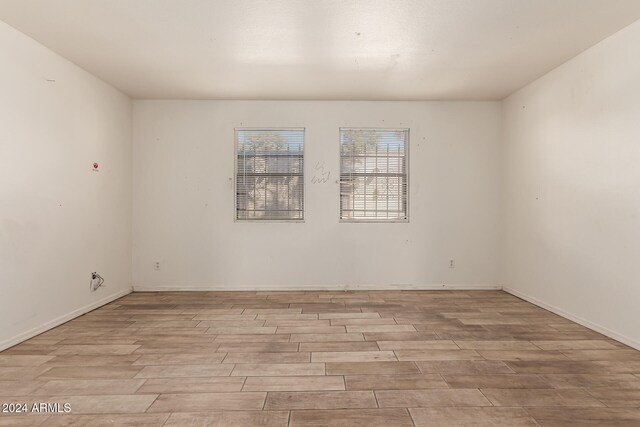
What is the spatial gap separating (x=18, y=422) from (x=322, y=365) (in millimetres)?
1663

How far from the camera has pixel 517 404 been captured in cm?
192

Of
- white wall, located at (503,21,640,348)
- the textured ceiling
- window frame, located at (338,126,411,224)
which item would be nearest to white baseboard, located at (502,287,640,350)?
white wall, located at (503,21,640,348)

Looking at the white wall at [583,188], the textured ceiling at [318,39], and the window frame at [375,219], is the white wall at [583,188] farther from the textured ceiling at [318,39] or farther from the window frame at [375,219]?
the window frame at [375,219]

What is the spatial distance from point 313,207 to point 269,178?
0.72 metres

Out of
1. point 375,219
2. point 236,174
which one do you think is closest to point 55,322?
point 236,174

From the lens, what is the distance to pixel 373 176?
4.86m

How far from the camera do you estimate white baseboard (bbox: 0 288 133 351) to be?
280 cm

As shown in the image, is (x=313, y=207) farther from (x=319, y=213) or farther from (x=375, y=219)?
(x=375, y=219)

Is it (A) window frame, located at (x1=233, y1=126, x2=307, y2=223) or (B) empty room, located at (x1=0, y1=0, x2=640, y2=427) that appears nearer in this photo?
(B) empty room, located at (x1=0, y1=0, x2=640, y2=427)

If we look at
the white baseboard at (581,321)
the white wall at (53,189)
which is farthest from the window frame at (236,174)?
the white baseboard at (581,321)

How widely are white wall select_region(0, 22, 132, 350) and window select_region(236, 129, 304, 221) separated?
1.53 meters

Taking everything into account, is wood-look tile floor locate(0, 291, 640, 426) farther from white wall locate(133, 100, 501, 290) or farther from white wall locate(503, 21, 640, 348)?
white wall locate(133, 100, 501, 290)

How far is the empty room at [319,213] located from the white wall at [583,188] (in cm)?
3

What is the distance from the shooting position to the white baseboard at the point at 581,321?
2815mm
